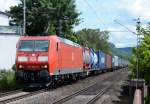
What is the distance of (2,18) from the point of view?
6781 centimetres

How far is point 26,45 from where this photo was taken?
29359 millimetres

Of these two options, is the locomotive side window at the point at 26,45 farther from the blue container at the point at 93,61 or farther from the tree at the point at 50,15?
the tree at the point at 50,15

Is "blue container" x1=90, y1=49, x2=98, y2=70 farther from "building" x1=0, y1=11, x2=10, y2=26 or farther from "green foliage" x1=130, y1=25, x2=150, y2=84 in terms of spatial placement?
"green foliage" x1=130, y1=25, x2=150, y2=84

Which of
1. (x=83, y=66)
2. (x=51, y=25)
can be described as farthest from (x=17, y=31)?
(x=51, y=25)

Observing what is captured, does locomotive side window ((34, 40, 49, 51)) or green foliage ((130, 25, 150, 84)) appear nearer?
green foliage ((130, 25, 150, 84))

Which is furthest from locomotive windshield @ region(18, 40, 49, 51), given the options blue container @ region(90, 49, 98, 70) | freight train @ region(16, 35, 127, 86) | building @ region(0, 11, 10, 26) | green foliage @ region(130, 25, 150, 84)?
building @ region(0, 11, 10, 26)

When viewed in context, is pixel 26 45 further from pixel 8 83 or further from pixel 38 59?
pixel 8 83

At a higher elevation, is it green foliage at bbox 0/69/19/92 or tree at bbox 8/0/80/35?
tree at bbox 8/0/80/35

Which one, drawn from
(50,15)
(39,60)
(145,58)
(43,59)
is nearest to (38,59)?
(39,60)

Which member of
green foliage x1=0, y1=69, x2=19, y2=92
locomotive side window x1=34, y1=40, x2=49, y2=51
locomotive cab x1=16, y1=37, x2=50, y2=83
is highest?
locomotive side window x1=34, y1=40, x2=49, y2=51

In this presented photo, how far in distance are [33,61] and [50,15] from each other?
34838 mm

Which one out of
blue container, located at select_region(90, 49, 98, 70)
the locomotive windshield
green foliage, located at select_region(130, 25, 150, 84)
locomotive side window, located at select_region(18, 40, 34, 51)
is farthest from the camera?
blue container, located at select_region(90, 49, 98, 70)

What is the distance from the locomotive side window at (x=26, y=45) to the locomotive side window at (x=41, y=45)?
299 mm

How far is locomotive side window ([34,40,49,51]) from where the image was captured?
2892cm
